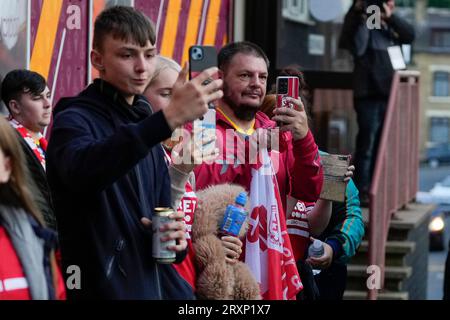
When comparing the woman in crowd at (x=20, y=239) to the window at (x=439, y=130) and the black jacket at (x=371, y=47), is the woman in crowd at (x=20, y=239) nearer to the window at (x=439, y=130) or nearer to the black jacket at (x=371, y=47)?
the black jacket at (x=371, y=47)

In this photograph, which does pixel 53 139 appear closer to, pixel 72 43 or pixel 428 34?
pixel 72 43

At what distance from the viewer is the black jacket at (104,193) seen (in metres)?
3.67

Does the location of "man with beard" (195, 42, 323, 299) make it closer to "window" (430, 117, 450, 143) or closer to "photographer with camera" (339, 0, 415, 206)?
"photographer with camera" (339, 0, 415, 206)

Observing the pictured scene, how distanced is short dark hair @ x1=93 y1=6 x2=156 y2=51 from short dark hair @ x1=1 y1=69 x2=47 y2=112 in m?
1.60

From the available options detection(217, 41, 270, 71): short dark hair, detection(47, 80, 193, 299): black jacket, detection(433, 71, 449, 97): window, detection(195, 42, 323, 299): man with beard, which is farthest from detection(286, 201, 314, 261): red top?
detection(433, 71, 449, 97): window

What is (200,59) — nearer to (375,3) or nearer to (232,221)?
(232,221)

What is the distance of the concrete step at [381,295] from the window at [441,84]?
209 feet

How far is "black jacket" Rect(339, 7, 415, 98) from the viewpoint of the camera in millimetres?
10398

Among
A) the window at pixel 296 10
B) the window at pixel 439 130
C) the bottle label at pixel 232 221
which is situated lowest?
the window at pixel 439 130

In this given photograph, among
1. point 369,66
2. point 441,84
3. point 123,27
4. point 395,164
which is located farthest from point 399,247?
point 441,84

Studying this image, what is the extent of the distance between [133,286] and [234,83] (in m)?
1.62

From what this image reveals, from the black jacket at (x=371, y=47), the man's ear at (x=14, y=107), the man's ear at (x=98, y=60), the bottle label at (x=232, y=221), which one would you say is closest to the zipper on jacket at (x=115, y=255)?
the man's ear at (x=98, y=60)

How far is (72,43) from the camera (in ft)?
24.1
